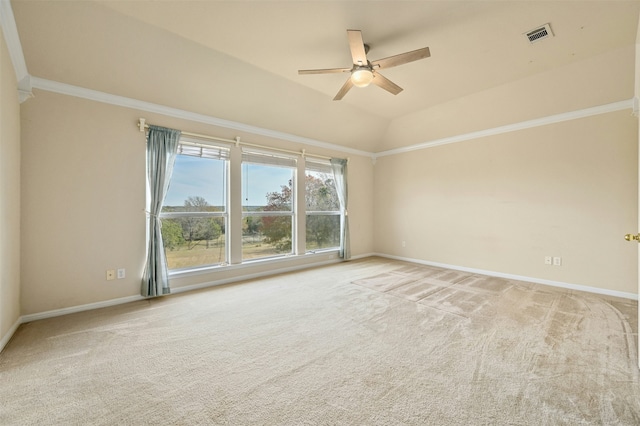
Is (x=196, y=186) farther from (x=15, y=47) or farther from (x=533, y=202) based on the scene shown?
(x=533, y=202)

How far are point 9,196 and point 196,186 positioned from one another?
1881 mm

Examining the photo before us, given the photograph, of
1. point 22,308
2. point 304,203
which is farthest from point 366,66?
point 22,308

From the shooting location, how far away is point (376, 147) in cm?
622

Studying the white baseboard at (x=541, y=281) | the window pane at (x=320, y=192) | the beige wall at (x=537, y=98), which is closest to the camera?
the beige wall at (x=537, y=98)

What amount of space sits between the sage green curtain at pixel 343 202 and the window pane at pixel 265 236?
1293 mm

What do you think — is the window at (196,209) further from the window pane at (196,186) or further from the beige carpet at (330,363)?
the beige carpet at (330,363)

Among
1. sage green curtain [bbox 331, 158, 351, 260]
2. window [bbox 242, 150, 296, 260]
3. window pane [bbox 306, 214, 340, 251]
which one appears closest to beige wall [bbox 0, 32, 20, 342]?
window [bbox 242, 150, 296, 260]

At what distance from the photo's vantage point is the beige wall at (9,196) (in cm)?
215

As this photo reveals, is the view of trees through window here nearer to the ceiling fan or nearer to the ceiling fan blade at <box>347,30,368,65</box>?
the ceiling fan

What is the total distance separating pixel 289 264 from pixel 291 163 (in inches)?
76.1

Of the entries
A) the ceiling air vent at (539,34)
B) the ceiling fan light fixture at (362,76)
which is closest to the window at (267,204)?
the ceiling fan light fixture at (362,76)

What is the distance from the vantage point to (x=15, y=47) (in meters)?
2.36

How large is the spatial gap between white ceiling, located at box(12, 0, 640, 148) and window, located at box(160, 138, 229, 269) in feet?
2.70

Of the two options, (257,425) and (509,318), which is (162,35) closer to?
(257,425)
